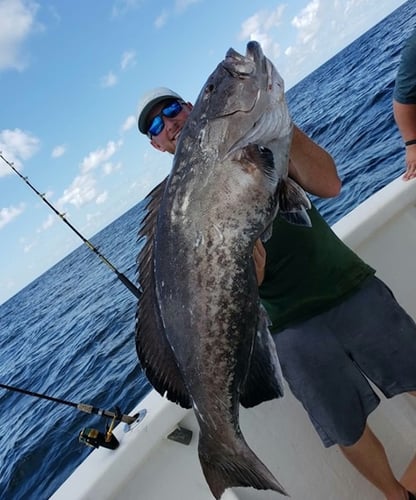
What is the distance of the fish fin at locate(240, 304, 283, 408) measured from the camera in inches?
67.7

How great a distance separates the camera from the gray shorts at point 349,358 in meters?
2.35

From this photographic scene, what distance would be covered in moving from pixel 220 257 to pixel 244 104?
597 mm

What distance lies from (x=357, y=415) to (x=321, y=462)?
703mm

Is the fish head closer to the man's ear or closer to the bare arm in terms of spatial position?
the bare arm

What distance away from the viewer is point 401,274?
11.0 ft

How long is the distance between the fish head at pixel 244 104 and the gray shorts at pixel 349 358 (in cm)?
118

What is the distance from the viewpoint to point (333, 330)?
2387mm

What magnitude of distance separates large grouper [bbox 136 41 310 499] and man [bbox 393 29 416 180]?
2.01 metres

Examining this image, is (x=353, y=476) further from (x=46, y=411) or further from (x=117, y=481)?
(x=46, y=411)

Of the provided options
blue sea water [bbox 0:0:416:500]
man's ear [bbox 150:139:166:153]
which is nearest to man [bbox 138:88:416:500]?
man's ear [bbox 150:139:166:153]

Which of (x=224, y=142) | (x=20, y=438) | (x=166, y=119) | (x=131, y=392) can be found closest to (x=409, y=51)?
(x=166, y=119)

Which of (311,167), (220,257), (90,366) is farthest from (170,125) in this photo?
(90,366)

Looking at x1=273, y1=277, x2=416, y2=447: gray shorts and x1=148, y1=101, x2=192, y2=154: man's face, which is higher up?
x1=148, y1=101, x2=192, y2=154: man's face

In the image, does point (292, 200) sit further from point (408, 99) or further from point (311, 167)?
point (408, 99)
